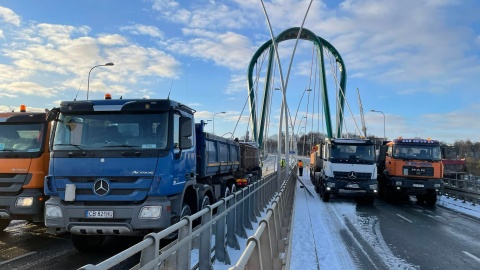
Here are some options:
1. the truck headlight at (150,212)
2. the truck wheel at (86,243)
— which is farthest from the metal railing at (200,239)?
the truck wheel at (86,243)

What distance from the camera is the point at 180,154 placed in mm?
7391

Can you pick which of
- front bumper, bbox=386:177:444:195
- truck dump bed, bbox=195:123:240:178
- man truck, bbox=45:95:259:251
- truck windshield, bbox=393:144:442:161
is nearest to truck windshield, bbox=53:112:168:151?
man truck, bbox=45:95:259:251

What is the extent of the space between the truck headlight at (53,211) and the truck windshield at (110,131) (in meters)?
1.01

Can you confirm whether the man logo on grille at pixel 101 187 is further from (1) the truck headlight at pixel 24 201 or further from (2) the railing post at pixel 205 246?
(1) the truck headlight at pixel 24 201

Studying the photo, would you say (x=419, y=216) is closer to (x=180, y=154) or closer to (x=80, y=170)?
(x=180, y=154)

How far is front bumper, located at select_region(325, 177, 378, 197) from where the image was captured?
16.9 metres

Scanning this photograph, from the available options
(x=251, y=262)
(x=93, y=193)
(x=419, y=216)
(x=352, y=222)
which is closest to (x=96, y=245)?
(x=93, y=193)

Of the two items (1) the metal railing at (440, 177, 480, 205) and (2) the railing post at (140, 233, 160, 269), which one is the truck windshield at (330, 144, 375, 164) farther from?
(2) the railing post at (140, 233, 160, 269)

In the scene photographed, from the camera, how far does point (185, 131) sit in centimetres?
745

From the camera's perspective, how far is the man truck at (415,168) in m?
17.8

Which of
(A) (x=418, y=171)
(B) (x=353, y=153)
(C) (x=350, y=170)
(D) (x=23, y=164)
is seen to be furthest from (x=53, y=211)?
(A) (x=418, y=171)

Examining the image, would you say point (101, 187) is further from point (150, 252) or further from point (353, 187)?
point (353, 187)

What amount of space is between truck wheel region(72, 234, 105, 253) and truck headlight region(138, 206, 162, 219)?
211 centimetres

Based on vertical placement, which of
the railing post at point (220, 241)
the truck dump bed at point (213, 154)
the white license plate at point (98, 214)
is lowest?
the railing post at point (220, 241)
